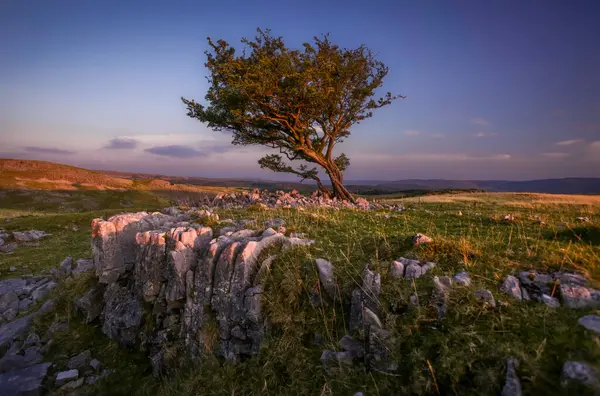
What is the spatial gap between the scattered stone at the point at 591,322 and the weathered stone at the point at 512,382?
123 cm

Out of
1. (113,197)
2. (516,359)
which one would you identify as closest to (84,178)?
(113,197)

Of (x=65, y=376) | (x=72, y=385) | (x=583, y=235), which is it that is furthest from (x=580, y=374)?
(x=65, y=376)

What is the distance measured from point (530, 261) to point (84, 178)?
91421 mm

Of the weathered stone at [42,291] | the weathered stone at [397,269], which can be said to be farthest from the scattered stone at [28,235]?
the weathered stone at [397,269]

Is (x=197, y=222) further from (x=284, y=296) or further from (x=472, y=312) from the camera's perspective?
(x=472, y=312)

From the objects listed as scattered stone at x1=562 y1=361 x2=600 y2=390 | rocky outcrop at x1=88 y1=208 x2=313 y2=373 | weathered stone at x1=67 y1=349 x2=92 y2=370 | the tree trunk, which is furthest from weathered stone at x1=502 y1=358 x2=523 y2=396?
the tree trunk

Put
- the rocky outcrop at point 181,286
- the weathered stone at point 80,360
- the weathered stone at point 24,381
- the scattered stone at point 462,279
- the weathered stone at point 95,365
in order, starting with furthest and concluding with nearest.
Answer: the weathered stone at point 80,360 < the weathered stone at point 95,365 < the weathered stone at point 24,381 < the rocky outcrop at point 181,286 < the scattered stone at point 462,279

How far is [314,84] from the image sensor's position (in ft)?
77.0

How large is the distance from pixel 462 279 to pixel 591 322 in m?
1.88

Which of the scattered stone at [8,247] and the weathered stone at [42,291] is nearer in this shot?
the weathered stone at [42,291]

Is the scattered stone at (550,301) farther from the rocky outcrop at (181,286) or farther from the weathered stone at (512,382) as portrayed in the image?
the rocky outcrop at (181,286)

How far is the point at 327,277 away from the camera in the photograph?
7.28 metres

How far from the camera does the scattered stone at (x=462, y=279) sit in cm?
583

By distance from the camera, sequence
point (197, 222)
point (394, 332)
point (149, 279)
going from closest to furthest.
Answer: point (394, 332) → point (149, 279) → point (197, 222)
